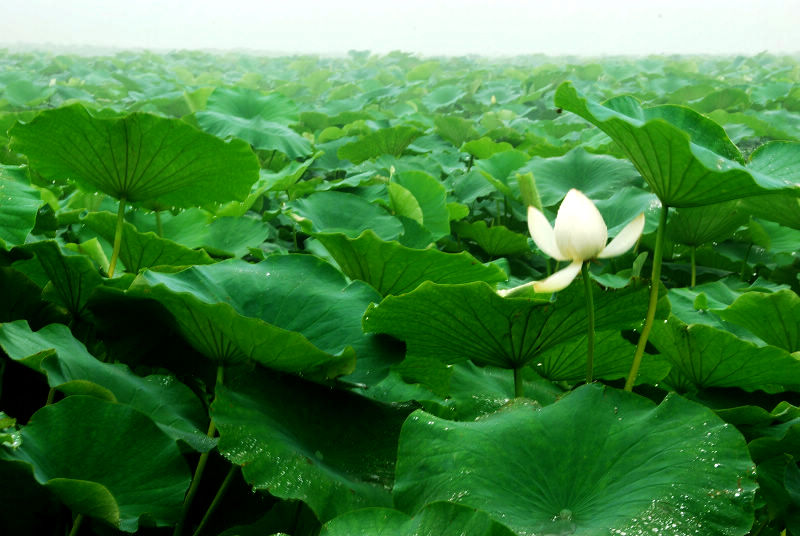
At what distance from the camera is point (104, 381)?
744mm

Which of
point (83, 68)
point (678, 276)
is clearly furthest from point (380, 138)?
point (83, 68)

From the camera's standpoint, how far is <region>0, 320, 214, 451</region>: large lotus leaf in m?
0.66

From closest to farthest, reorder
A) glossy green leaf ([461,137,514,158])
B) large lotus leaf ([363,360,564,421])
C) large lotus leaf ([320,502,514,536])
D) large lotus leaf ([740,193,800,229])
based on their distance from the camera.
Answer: large lotus leaf ([320,502,514,536]) → large lotus leaf ([363,360,564,421]) → large lotus leaf ([740,193,800,229]) → glossy green leaf ([461,137,514,158])

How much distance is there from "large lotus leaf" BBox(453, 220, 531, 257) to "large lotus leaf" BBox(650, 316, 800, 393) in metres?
0.80

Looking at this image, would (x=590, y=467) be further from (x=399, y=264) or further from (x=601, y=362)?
(x=399, y=264)

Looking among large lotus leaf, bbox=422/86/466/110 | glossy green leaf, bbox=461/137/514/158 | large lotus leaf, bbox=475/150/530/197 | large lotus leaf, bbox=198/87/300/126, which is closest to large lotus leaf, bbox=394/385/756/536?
large lotus leaf, bbox=475/150/530/197

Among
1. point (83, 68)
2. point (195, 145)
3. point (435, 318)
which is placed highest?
point (195, 145)

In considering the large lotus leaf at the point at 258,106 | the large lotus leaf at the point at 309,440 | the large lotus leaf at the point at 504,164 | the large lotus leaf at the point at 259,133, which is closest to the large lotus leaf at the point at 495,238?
the large lotus leaf at the point at 504,164

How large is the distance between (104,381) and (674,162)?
0.63 metres

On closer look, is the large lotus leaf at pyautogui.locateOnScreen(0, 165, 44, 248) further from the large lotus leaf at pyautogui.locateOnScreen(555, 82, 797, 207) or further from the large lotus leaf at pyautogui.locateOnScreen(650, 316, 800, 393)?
the large lotus leaf at pyautogui.locateOnScreen(650, 316, 800, 393)

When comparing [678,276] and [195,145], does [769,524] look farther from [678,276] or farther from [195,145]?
[678,276]

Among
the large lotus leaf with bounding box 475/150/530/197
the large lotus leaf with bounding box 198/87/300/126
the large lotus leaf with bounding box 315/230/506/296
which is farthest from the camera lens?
the large lotus leaf with bounding box 198/87/300/126

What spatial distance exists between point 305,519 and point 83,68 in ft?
24.9

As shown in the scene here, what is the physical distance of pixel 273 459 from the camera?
2.06ft
